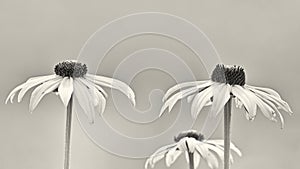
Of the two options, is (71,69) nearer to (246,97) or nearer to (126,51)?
(246,97)

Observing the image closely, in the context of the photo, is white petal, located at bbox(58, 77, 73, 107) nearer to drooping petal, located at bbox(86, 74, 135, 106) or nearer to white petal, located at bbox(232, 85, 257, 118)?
drooping petal, located at bbox(86, 74, 135, 106)

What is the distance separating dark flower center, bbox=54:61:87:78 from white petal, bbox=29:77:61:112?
0.5 inches

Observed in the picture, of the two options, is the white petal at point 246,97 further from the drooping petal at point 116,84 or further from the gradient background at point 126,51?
the gradient background at point 126,51

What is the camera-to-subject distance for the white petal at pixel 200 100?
0.44 metres

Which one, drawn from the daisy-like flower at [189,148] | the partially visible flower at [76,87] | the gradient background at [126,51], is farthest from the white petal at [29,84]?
the gradient background at [126,51]

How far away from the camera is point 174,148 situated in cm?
53

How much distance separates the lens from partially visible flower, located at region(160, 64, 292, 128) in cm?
44

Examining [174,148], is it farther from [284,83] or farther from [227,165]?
[284,83]

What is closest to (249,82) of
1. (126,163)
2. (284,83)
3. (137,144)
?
(284,83)

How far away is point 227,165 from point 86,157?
0.46 meters

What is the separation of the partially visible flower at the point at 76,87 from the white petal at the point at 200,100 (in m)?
0.05

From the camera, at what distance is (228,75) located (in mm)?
508

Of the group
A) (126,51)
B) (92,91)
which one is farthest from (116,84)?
(126,51)

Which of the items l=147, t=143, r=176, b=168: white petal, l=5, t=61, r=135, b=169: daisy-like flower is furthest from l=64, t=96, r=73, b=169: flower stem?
l=147, t=143, r=176, b=168: white petal
